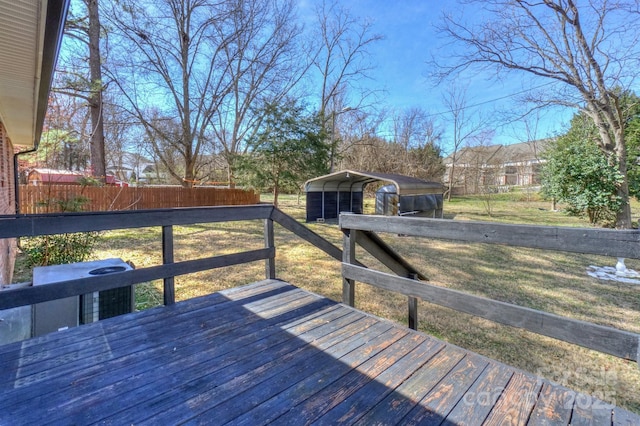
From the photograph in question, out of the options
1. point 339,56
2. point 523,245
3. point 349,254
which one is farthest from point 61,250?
point 339,56

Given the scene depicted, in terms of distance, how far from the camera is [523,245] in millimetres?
1667

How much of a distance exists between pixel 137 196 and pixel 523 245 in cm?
1553

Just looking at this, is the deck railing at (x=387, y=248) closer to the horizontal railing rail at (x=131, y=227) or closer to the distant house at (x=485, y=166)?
the horizontal railing rail at (x=131, y=227)

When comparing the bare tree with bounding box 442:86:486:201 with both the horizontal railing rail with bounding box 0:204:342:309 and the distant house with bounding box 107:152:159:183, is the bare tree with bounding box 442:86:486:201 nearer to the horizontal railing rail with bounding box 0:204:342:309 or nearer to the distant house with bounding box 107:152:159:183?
the horizontal railing rail with bounding box 0:204:342:309

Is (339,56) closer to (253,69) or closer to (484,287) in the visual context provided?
(253,69)

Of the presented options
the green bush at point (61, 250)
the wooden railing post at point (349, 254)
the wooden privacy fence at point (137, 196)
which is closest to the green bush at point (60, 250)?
the green bush at point (61, 250)

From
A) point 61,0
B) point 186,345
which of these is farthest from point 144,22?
point 186,345

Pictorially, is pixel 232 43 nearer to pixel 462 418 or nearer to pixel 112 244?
pixel 112 244

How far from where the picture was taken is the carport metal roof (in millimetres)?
11078

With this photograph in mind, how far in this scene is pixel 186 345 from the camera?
1915 millimetres

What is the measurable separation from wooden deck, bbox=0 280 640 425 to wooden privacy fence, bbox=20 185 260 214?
32.5 ft

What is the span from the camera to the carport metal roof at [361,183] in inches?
436

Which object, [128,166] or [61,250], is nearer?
[61,250]

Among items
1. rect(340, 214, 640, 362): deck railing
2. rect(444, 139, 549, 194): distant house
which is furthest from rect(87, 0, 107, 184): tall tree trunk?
rect(444, 139, 549, 194): distant house
